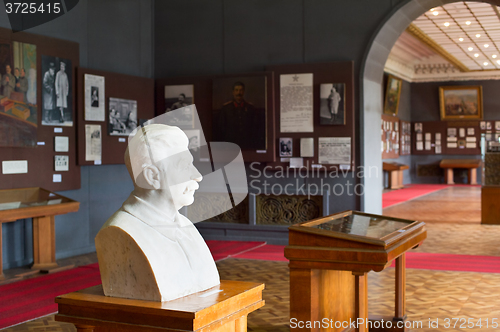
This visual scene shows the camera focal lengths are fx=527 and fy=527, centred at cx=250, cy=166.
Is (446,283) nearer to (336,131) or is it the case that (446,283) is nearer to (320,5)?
(336,131)

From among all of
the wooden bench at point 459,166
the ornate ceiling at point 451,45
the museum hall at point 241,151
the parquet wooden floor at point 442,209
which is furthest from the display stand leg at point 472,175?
the museum hall at point 241,151

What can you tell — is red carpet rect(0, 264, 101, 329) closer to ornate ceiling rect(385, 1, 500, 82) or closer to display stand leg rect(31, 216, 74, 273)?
display stand leg rect(31, 216, 74, 273)

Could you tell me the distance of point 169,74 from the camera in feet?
32.8

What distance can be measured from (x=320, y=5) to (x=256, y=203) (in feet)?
11.7

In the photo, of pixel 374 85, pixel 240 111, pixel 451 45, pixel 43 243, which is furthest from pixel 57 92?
pixel 451 45

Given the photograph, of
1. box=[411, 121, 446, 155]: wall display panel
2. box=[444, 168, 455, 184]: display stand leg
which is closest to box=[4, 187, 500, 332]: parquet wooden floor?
box=[444, 168, 455, 184]: display stand leg

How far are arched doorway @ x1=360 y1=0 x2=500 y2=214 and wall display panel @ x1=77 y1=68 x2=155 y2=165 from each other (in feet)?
12.7

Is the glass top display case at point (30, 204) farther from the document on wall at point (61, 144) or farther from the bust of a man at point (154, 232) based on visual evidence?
the bust of a man at point (154, 232)

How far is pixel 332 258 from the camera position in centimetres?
368

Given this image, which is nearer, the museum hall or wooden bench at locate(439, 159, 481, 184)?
the museum hall

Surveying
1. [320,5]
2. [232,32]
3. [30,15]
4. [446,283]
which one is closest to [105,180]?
[30,15]

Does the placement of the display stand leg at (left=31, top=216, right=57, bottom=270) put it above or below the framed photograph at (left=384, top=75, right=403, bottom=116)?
below

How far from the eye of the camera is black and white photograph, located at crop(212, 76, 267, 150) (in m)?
9.09

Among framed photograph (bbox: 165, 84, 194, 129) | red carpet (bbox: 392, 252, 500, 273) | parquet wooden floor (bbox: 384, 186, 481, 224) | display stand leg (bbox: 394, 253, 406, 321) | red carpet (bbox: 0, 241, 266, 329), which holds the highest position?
framed photograph (bbox: 165, 84, 194, 129)
